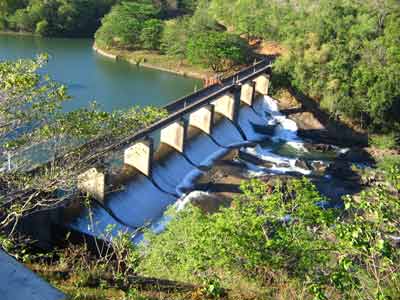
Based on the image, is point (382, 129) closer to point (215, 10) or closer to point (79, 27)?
point (215, 10)

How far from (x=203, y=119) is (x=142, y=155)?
9.96 meters

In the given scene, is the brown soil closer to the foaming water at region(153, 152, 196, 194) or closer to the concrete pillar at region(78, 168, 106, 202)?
the foaming water at region(153, 152, 196, 194)

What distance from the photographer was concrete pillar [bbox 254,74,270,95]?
49.0 meters

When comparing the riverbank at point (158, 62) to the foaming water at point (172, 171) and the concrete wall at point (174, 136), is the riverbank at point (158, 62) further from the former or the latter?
the foaming water at point (172, 171)

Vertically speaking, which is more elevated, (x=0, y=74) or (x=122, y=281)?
(x=0, y=74)

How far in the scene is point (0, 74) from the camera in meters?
10.4

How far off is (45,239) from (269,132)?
24.7 m

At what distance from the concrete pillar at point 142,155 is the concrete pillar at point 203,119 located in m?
9.33

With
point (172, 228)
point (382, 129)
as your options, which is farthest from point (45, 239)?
point (382, 129)

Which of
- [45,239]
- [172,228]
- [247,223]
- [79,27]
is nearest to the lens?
[247,223]

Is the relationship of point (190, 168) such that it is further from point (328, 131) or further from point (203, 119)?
point (328, 131)

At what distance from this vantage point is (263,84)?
49.1 meters

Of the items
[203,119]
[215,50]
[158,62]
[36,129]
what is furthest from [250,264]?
[158,62]

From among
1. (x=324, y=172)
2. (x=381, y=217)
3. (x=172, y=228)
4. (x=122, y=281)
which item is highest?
(x=381, y=217)
